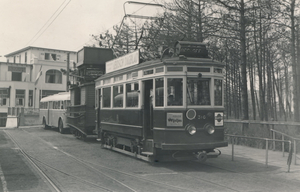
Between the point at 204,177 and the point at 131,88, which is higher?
the point at 131,88

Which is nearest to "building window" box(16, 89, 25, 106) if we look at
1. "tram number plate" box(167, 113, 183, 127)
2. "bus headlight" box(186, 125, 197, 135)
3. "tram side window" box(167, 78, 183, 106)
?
"tram side window" box(167, 78, 183, 106)

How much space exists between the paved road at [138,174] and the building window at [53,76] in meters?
46.0

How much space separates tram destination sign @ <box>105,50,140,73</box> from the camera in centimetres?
1091

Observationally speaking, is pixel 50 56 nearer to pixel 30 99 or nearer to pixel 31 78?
pixel 31 78

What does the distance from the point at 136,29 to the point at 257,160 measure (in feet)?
56.0

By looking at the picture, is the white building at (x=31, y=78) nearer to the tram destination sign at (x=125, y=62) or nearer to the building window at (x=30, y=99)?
the building window at (x=30, y=99)

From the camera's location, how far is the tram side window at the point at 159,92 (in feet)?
29.3

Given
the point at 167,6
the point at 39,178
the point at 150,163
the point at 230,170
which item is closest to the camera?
the point at 39,178

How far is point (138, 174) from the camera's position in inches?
321

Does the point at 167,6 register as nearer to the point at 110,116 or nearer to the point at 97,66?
the point at 97,66

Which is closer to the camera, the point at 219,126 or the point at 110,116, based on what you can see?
the point at 219,126

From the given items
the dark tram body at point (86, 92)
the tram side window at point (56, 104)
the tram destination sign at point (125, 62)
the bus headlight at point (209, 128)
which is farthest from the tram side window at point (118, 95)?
the tram side window at point (56, 104)

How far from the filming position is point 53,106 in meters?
23.8

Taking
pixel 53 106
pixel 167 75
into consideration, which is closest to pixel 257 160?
pixel 167 75
